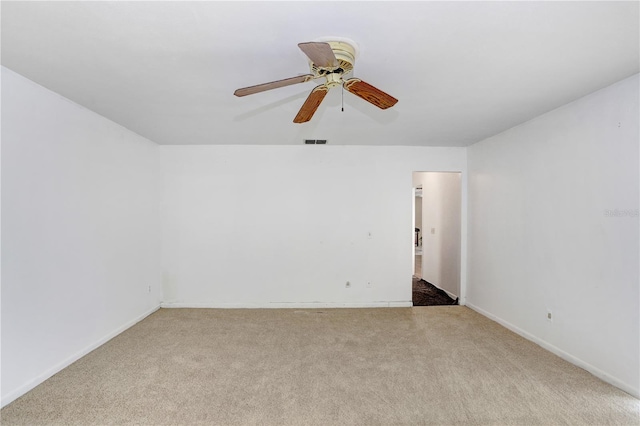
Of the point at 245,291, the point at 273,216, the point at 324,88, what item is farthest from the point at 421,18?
the point at 245,291

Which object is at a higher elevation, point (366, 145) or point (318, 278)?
point (366, 145)

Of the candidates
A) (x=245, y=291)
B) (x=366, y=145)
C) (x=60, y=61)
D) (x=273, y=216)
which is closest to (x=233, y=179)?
(x=273, y=216)

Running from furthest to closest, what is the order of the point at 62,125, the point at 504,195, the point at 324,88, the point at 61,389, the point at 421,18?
the point at 504,195, the point at 62,125, the point at 61,389, the point at 324,88, the point at 421,18

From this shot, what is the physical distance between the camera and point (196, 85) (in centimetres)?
256

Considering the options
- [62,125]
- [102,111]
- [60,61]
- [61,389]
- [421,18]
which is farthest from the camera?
[102,111]

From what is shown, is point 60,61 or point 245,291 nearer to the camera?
point 60,61

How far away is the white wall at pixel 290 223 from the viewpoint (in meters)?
4.71

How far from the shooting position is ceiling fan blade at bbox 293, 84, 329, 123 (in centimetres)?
200

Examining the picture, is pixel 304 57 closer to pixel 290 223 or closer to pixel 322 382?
pixel 322 382

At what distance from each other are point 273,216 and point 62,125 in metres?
2.65

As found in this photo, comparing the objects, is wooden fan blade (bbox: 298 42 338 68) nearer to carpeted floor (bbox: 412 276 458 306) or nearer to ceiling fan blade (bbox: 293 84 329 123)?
ceiling fan blade (bbox: 293 84 329 123)

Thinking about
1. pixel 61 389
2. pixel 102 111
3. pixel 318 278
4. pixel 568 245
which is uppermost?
pixel 102 111

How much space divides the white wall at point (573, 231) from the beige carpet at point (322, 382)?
1.00 ft

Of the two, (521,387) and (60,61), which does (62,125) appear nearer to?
(60,61)
